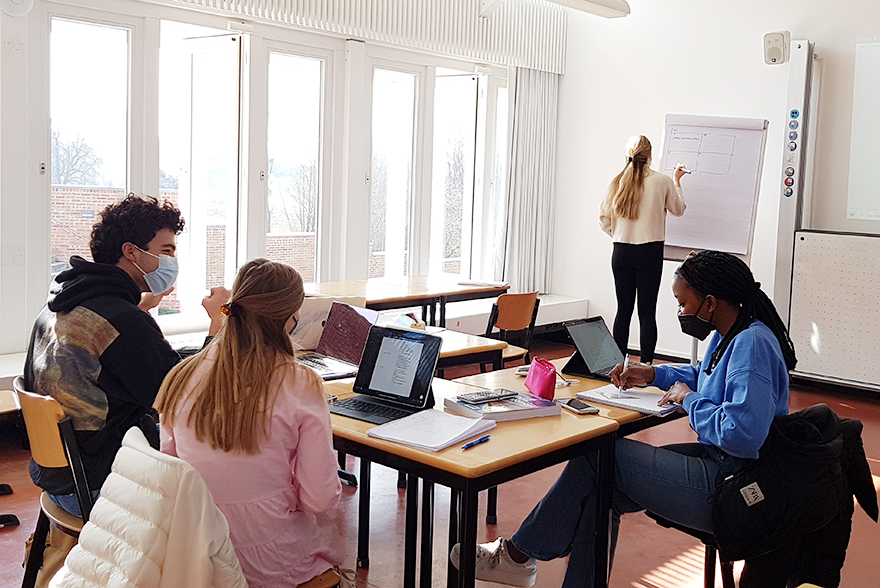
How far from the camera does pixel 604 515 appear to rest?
2.61 meters

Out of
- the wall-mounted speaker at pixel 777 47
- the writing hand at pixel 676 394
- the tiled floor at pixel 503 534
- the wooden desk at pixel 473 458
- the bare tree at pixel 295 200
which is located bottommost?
the tiled floor at pixel 503 534

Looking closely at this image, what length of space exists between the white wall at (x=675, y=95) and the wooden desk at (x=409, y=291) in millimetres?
2336

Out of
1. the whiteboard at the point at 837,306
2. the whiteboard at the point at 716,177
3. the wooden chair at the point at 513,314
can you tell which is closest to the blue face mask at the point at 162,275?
the wooden chair at the point at 513,314

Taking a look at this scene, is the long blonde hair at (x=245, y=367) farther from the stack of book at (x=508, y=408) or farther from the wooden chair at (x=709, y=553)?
the wooden chair at (x=709, y=553)

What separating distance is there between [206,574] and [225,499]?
358mm

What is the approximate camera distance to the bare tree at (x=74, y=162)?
17.3 feet

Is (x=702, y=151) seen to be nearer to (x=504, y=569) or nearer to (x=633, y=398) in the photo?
(x=633, y=398)

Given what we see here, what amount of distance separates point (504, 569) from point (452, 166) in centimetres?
555

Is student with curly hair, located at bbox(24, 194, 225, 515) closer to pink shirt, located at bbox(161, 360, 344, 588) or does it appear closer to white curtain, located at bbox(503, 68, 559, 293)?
pink shirt, located at bbox(161, 360, 344, 588)

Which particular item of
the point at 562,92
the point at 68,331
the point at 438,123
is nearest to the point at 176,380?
the point at 68,331

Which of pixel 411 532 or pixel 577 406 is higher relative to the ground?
pixel 577 406

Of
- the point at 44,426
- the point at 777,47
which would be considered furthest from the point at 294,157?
the point at 44,426

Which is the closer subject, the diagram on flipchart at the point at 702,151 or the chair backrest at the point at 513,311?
A: the chair backrest at the point at 513,311

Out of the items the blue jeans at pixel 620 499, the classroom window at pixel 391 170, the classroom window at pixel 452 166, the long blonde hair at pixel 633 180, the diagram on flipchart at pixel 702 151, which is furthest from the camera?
the classroom window at pixel 452 166
